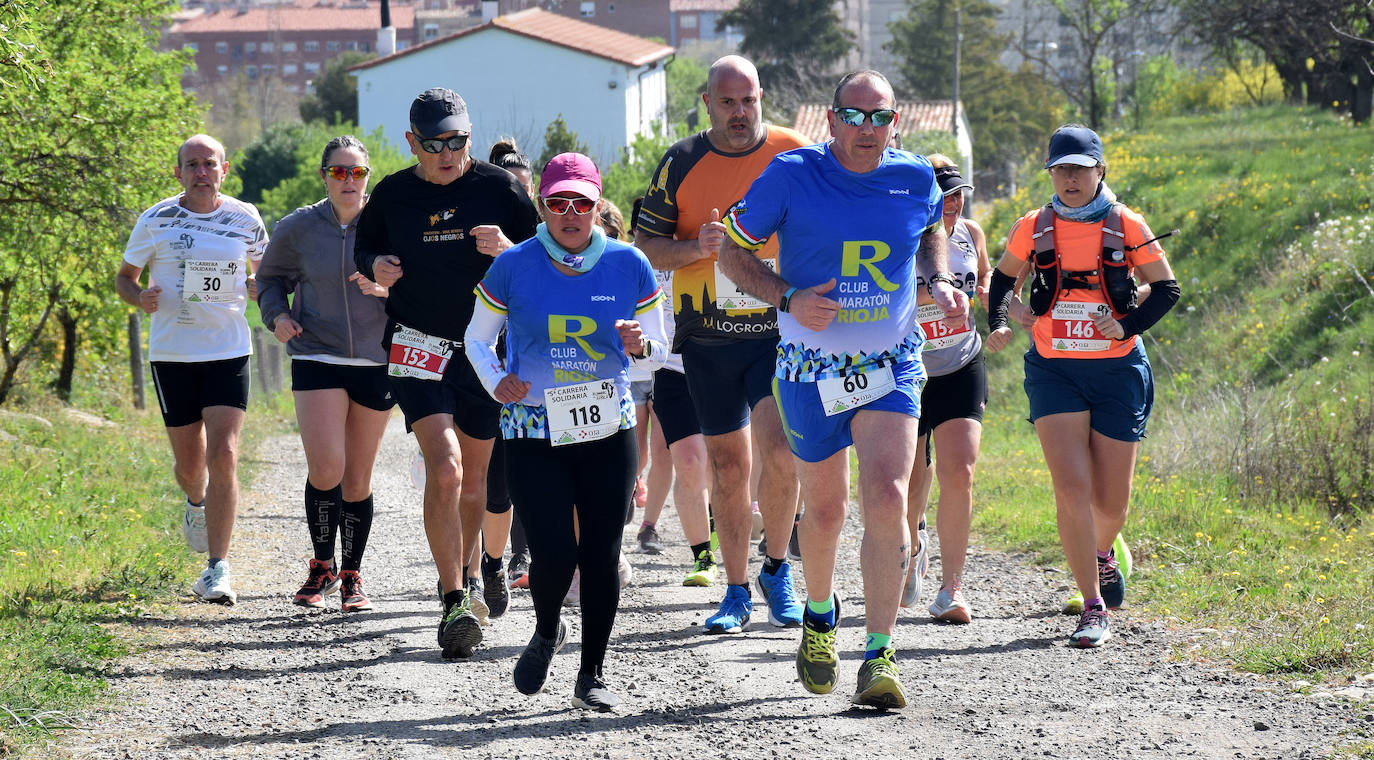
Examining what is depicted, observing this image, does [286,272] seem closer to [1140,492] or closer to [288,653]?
[288,653]

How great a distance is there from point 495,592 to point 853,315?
274 centimetres

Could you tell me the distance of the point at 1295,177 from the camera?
2078 cm

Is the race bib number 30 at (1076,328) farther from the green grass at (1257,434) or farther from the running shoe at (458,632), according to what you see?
the running shoe at (458,632)

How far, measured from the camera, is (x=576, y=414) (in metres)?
5.64

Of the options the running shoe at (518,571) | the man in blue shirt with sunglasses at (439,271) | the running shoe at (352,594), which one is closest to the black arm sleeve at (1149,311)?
the man in blue shirt with sunglasses at (439,271)

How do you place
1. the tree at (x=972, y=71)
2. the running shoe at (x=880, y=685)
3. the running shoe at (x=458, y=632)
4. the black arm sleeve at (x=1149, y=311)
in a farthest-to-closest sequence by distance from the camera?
1. the tree at (x=972, y=71)
2. the black arm sleeve at (x=1149, y=311)
3. the running shoe at (x=458, y=632)
4. the running shoe at (x=880, y=685)

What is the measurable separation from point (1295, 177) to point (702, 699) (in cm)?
1768

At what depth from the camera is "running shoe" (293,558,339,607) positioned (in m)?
7.91

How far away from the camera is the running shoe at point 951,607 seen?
7.36 m

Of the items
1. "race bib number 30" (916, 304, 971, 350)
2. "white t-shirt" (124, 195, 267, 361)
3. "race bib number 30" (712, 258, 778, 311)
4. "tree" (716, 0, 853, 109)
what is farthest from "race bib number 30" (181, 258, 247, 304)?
"tree" (716, 0, 853, 109)

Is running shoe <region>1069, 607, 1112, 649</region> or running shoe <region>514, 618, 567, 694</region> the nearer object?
running shoe <region>514, 618, 567, 694</region>

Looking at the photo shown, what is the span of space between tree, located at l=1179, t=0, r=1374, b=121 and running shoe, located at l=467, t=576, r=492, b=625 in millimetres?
9697

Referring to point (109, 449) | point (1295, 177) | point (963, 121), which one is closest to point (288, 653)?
point (109, 449)

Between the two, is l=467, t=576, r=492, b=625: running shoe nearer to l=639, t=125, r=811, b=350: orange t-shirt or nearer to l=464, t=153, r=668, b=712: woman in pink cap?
l=464, t=153, r=668, b=712: woman in pink cap
